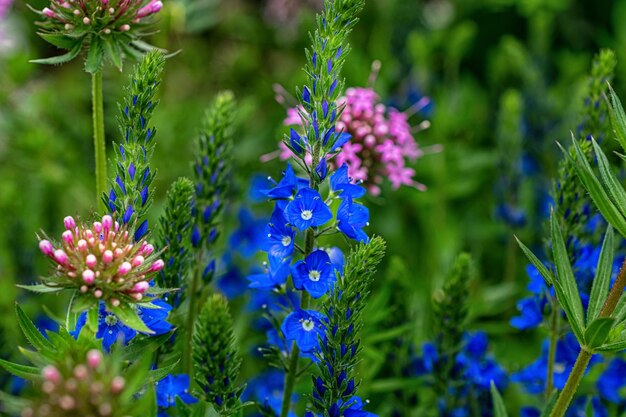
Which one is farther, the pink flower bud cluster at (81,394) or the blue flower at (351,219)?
the blue flower at (351,219)

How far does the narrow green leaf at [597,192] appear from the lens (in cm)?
188

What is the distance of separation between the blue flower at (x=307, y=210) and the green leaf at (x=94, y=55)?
66 centimetres

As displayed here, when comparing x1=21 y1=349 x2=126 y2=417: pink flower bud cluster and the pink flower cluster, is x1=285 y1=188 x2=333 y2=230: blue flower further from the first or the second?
the pink flower cluster

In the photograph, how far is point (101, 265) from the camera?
6.11 feet

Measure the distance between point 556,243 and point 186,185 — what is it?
98 cm

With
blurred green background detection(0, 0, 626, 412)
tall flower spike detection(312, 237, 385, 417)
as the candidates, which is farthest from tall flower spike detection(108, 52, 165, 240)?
blurred green background detection(0, 0, 626, 412)

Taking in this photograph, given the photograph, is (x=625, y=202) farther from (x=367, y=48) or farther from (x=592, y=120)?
(x=367, y=48)

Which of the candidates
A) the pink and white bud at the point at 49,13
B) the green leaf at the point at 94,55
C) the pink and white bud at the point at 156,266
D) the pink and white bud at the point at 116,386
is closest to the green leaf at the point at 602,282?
the pink and white bud at the point at 156,266

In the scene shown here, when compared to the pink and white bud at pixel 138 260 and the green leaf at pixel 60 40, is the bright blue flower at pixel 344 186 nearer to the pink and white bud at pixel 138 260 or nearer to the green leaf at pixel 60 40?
the pink and white bud at pixel 138 260

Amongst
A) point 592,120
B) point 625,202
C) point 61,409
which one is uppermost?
point 592,120

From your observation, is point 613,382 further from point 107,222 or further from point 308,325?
point 107,222

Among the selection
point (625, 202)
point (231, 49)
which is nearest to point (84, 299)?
point (625, 202)

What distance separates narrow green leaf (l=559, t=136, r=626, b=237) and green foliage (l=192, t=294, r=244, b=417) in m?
0.91

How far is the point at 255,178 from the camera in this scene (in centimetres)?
391
